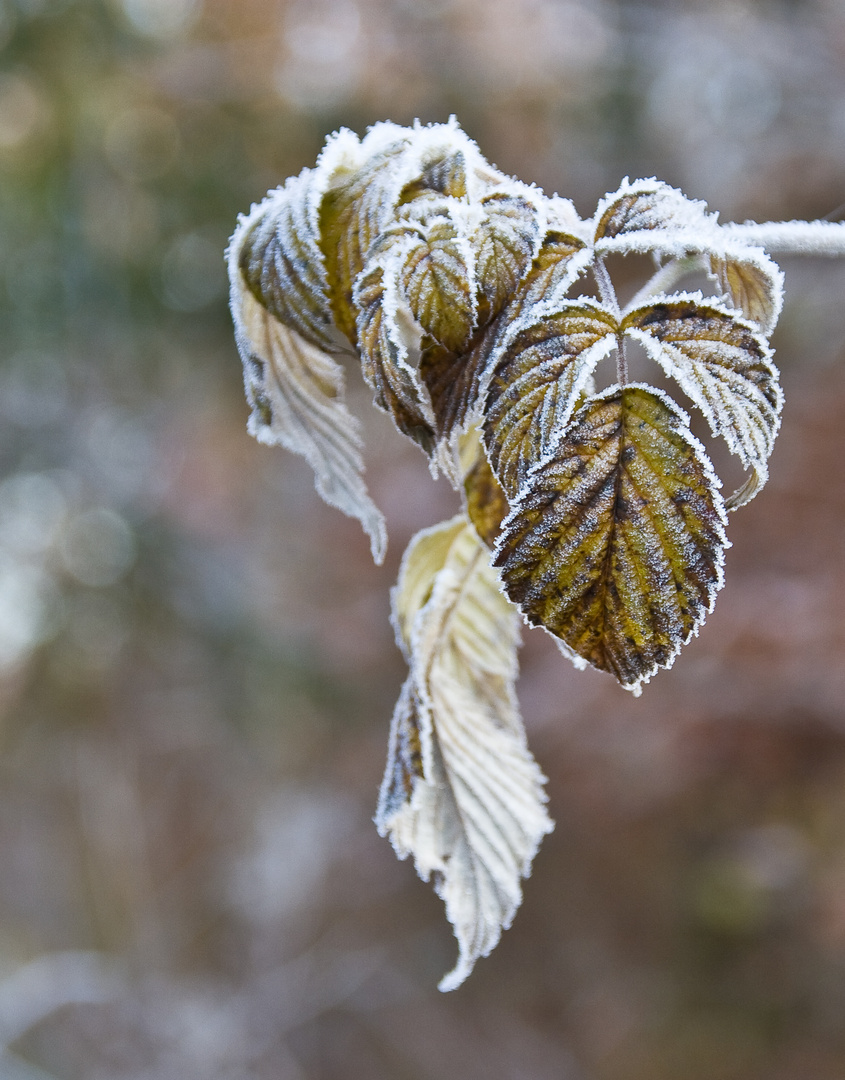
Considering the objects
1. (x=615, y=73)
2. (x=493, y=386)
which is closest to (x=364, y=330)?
(x=493, y=386)

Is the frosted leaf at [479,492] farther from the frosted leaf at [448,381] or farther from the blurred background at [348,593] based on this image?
the blurred background at [348,593]

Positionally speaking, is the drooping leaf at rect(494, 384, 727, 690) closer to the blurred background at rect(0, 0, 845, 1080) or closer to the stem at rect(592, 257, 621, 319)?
the stem at rect(592, 257, 621, 319)

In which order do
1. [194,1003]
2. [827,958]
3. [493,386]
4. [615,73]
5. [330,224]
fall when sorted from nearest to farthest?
[493,386], [330,224], [827,958], [194,1003], [615,73]

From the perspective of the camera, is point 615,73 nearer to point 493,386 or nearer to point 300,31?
point 300,31

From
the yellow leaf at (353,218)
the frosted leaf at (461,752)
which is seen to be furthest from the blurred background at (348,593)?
the yellow leaf at (353,218)

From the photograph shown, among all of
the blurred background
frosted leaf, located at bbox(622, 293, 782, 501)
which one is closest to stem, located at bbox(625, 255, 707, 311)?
frosted leaf, located at bbox(622, 293, 782, 501)

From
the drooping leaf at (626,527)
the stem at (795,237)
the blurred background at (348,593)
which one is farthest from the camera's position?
the blurred background at (348,593)

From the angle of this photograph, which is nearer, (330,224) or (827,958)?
(330,224)
